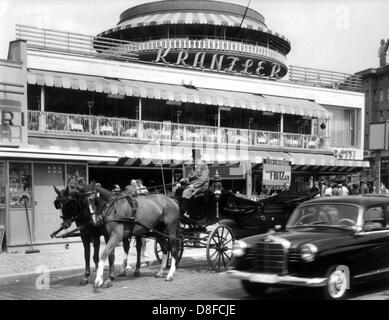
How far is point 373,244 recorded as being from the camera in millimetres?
9156

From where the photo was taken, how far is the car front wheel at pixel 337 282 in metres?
8.37

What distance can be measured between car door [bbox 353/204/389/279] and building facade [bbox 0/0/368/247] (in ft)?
17.4

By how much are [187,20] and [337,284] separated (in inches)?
1125

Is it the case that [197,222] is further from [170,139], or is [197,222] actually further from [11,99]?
[170,139]

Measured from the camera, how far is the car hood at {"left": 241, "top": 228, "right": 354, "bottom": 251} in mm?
8500

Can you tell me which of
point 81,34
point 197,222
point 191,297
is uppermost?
point 81,34

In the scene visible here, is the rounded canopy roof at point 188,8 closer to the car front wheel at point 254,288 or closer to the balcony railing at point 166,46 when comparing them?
the balcony railing at point 166,46

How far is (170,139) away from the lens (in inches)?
1089

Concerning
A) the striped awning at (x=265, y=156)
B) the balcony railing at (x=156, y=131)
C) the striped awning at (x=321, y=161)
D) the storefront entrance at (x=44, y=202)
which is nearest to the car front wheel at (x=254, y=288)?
the storefront entrance at (x=44, y=202)

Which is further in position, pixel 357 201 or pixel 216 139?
pixel 216 139

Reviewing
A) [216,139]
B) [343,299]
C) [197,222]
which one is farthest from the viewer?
[216,139]

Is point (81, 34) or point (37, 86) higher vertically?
point (81, 34)

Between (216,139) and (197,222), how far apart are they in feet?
57.3
